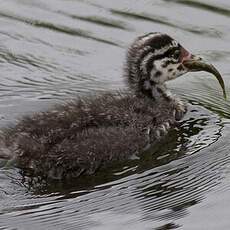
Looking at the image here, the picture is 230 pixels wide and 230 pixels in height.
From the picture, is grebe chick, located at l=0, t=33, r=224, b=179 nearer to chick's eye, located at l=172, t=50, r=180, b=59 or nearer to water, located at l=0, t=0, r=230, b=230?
chick's eye, located at l=172, t=50, r=180, b=59

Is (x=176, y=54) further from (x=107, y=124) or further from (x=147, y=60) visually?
(x=107, y=124)

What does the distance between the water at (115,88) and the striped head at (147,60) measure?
49 centimetres

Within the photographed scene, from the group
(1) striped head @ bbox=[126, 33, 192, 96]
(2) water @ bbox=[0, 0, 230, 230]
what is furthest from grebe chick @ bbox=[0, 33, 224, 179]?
(2) water @ bbox=[0, 0, 230, 230]

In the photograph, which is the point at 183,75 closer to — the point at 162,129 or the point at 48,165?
the point at 162,129

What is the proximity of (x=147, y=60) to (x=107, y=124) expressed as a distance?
103 centimetres

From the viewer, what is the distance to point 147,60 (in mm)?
9578

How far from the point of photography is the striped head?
9.58 meters

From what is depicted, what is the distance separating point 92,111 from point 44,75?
192 centimetres

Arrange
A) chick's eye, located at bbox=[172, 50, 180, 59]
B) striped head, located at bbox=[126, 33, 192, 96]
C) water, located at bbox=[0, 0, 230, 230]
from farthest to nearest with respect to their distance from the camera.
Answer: chick's eye, located at bbox=[172, 50, 180, 59] → striped head, located at bbox=[126, 33, 192, 96] → water, located at bbox=[0, 0, 230, 230]

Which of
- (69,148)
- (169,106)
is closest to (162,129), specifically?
(169,106)

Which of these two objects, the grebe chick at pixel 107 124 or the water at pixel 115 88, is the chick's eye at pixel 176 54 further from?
the water at pixel 115 88

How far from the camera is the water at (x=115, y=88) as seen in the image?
786 centimetres

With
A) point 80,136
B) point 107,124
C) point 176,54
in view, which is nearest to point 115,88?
point 176,54

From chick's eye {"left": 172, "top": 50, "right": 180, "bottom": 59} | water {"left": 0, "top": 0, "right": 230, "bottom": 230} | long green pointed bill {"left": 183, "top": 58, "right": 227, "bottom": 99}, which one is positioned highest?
chick's eye {"left": 172, "top": 50, "right": 180, "bottom": 59}
